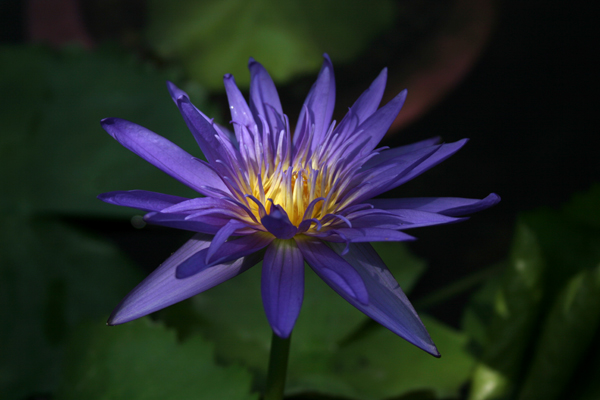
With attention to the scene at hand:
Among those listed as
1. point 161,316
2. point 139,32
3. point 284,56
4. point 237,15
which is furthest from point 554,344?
point 139,32

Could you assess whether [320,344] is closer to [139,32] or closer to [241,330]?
[241,330]

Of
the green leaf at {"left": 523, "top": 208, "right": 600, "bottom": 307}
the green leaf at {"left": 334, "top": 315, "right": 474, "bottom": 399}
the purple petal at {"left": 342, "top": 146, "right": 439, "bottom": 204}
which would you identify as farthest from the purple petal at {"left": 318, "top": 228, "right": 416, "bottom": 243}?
the green leaf at {"left": 523, "top": 208, "right": 600, "bottom": 307}

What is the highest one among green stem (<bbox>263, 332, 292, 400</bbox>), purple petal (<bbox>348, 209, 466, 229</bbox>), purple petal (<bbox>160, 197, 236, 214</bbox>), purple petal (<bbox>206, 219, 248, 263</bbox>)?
purple petal (<bbox>160, 197, 236, 214</bbox>)

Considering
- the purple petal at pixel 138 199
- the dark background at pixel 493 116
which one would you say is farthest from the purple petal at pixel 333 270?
the dark background at pixel 493 116

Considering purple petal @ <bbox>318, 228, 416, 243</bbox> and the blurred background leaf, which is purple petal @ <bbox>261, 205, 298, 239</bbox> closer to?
purple petal @ <bbox>318, 228, 416, 243</bbox>

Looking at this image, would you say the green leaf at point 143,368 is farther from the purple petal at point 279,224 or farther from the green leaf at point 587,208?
the green leaf at point 587,208
